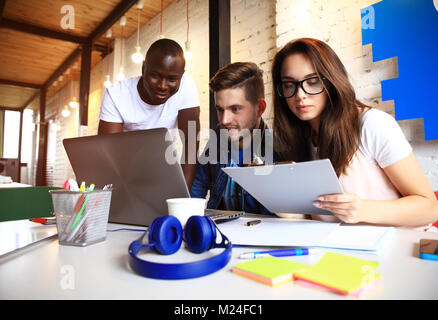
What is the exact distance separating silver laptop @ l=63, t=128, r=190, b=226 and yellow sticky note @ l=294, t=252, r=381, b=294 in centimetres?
39

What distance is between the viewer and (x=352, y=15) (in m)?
2.02

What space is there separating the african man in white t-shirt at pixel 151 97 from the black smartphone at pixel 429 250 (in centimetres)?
123

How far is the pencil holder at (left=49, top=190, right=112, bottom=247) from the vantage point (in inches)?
25.0

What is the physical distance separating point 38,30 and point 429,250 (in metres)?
4.99

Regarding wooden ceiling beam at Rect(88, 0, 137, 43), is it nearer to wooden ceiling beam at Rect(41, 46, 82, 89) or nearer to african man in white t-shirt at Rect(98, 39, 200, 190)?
wooden ceiling beam at Rect(41, 46, 82, 89)

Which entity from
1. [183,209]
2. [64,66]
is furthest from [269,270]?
[64,66]

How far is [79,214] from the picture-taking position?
64cm

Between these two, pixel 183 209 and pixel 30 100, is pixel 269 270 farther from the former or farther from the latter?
pixel 30 100

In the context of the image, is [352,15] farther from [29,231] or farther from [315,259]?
[29,231]

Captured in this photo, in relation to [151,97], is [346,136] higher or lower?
lower
